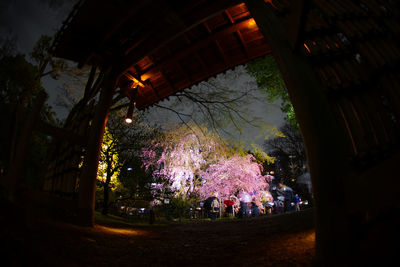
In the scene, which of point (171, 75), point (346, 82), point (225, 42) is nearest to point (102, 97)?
point (171, 75)

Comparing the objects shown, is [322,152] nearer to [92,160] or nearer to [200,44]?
[200,44]

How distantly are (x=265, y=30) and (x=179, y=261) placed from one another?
371 cm

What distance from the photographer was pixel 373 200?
61.6 inches

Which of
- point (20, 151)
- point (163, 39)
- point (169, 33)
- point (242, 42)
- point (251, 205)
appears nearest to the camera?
point (20, 151)

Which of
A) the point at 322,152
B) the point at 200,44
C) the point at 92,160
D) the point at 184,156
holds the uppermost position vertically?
the point at 200,44

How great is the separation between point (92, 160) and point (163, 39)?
4.00 m

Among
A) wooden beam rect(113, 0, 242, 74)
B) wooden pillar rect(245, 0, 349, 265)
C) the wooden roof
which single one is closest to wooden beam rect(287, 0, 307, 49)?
wooden pillar rect(245, 0, 349, 265)

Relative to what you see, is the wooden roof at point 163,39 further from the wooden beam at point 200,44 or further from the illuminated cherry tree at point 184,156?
the illuminated cherry tree at point 184,156

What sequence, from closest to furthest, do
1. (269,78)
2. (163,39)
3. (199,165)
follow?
1. (163,39)
2. (269,78)
3. (199,165)

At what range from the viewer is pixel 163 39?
200 inches

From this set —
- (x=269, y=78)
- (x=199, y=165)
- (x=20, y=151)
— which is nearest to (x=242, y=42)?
(x=269, y=78)

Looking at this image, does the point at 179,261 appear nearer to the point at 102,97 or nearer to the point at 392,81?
the point at 392,81

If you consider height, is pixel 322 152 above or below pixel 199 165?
below

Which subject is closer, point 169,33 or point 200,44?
point 169,33
